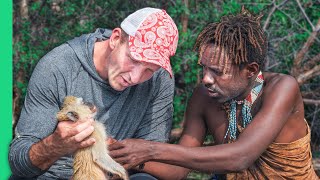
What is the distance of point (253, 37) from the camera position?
375 centimetres

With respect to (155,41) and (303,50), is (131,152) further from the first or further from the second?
(303,50)

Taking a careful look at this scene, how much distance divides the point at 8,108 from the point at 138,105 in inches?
59.4

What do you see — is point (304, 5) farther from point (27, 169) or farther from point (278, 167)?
point (27, 169)

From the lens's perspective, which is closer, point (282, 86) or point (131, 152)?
point (131, 152)

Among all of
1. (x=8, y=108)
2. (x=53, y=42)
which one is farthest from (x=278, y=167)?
(x=53, y=42)

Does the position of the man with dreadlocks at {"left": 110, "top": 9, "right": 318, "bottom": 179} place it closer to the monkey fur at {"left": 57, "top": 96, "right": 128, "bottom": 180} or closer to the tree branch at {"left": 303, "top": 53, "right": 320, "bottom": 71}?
the monkey fur at {"left": 57, "top": 96, "right": 128, "bottom": 180}

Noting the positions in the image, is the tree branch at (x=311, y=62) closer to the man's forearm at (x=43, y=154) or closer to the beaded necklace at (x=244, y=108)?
the beaded necklace at (x=244, y=108)

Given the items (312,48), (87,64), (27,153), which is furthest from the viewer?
(312,48)

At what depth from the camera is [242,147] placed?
367 centimetres

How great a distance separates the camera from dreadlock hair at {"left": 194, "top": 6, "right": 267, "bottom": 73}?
3723mm

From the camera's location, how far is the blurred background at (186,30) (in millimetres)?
6875

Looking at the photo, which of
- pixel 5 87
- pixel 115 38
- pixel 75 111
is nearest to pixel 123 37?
pixel 115 38

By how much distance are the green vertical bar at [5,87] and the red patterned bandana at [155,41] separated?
1869 millimetres

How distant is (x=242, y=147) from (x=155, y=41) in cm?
74
